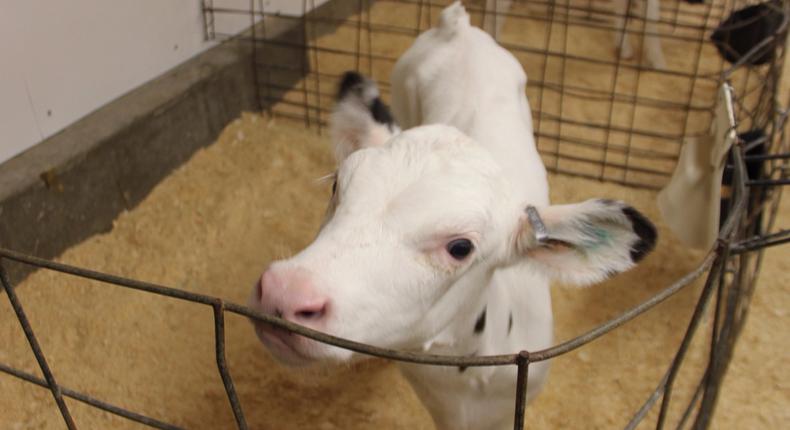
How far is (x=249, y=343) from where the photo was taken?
2.62m

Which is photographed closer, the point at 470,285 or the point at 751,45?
the point at 470,285

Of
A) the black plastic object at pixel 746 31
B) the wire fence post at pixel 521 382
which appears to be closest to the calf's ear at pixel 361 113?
the wire fence post at pixel 521 382

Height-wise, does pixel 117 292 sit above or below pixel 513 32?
below

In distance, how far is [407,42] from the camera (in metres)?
4.96

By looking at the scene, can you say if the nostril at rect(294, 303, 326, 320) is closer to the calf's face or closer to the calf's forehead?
the calf's face

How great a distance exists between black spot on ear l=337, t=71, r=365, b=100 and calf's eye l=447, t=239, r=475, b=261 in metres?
0.66

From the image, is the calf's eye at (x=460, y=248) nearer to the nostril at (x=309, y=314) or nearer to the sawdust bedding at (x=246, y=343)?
the nostril at (x=309, y=314)

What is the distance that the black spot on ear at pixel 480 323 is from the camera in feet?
5.50

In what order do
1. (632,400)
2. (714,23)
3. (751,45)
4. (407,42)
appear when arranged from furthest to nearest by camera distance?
(714,23) < (407,42) < (751,45) < (632,400)

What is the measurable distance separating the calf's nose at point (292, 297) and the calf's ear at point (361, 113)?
0.75m

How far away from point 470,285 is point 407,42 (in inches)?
143

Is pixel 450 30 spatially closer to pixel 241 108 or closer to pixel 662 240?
pixel 662 240

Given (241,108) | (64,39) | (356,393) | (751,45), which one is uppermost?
(64,39)

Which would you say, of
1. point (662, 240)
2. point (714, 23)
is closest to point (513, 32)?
point (714, 23)
